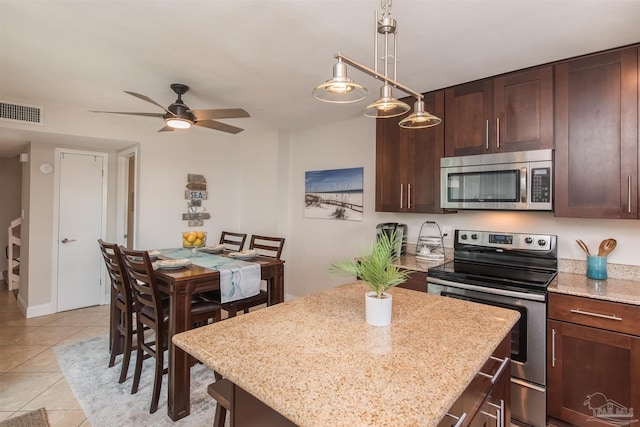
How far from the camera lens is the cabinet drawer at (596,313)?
1.77 m

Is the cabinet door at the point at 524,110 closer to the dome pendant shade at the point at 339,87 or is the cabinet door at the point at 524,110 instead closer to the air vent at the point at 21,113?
the dome pendant shade at the point at 339,87

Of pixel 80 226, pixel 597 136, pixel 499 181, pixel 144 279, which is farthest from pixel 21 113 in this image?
pixel 597 136

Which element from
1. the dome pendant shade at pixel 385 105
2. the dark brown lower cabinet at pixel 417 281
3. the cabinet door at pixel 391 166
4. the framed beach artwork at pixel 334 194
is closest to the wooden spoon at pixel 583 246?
the dark brown lower cabinet at pixel 417 281

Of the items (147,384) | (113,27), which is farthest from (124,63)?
(147,384)

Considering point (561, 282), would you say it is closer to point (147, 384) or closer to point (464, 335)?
point (464, 335)

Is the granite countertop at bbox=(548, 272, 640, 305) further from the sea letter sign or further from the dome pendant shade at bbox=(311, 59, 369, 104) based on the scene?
the sea letter sign

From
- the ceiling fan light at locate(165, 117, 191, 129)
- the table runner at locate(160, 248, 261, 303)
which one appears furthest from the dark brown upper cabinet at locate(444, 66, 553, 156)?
the ceiling fan light at locate(165, 117, 191, 129)

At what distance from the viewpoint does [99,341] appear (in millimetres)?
3270

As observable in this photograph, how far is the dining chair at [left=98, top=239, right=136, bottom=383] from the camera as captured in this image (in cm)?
248


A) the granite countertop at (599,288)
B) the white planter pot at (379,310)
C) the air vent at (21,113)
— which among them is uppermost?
the air vent at (21,113)

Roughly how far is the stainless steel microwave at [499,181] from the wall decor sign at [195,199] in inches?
131

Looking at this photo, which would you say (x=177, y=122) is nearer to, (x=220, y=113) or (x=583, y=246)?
(x=220, y=113)

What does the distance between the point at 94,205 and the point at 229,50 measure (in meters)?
3.40

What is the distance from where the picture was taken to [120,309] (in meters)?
2.76
